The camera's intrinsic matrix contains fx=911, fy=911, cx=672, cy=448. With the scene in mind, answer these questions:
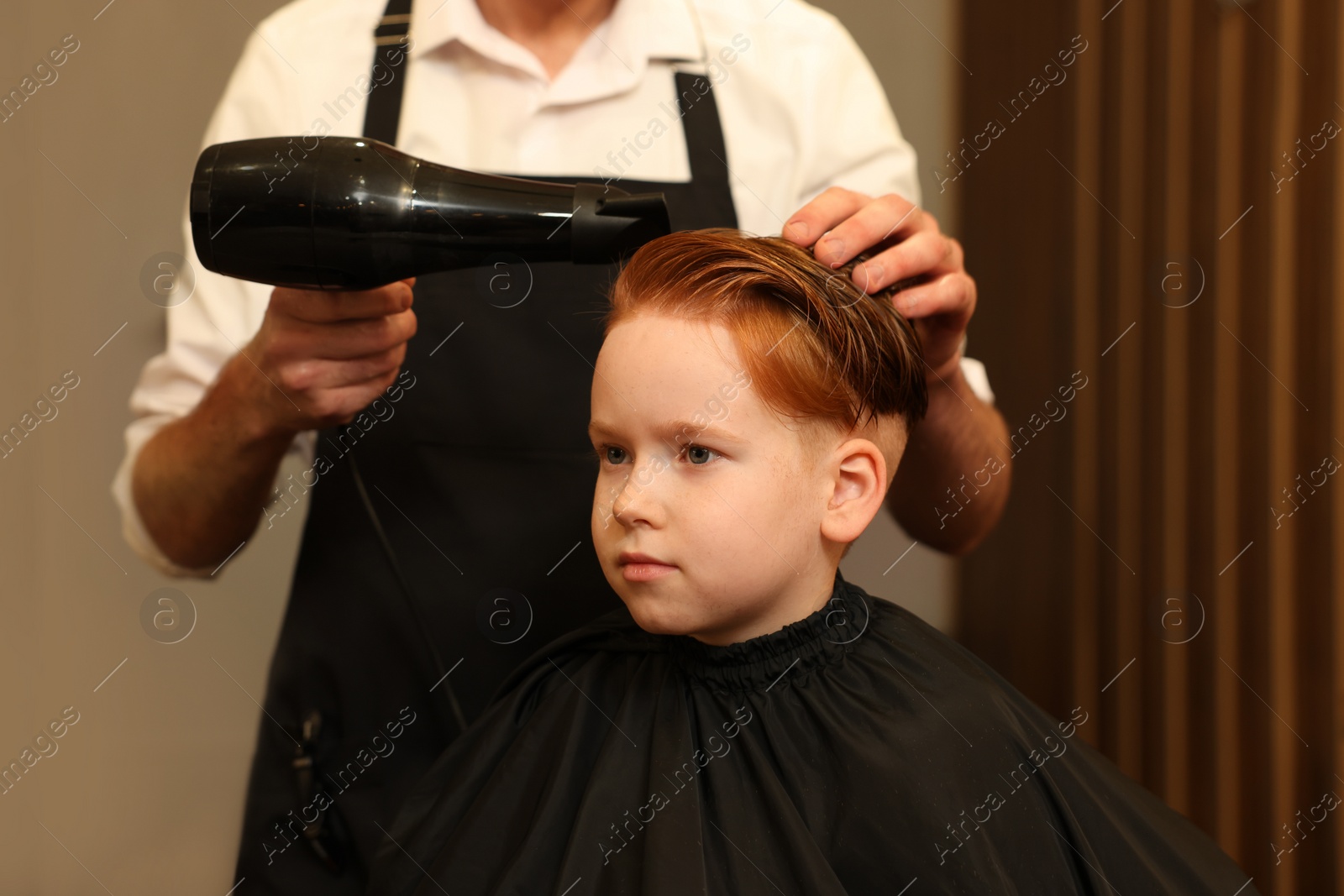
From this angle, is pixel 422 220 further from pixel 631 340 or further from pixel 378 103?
pixel 378 103

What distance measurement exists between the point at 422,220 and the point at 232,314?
47 centimetres

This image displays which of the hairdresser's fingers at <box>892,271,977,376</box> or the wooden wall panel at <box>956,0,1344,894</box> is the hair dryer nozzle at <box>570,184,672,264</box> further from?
the wooden wall panel at <box>956,0,1344,894</box>

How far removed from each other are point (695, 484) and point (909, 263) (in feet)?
1.03

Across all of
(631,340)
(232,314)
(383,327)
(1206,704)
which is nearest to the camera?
(631,340)

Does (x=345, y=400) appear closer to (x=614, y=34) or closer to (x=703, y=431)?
(x=703, y=431)

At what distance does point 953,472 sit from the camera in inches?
43.4

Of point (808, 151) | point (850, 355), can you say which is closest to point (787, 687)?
point (850, 355)

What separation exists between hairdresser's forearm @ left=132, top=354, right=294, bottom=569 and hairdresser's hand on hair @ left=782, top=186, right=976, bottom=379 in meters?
0.59

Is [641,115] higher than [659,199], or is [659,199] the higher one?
[641,115]

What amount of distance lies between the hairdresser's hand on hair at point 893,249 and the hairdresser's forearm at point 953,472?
→ 13 centimetres

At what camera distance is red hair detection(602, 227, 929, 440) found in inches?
28.8

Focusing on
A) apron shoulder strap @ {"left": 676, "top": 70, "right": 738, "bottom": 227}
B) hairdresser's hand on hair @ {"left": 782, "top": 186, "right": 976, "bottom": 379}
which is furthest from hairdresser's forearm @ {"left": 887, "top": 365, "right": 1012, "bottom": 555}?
apron shoulder strap @ {"left": 676, "top": 70, "right": 738, "bottom": 227}

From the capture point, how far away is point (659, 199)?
814mm

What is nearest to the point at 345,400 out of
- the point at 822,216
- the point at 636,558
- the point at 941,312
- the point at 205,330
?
the point at 205,330
